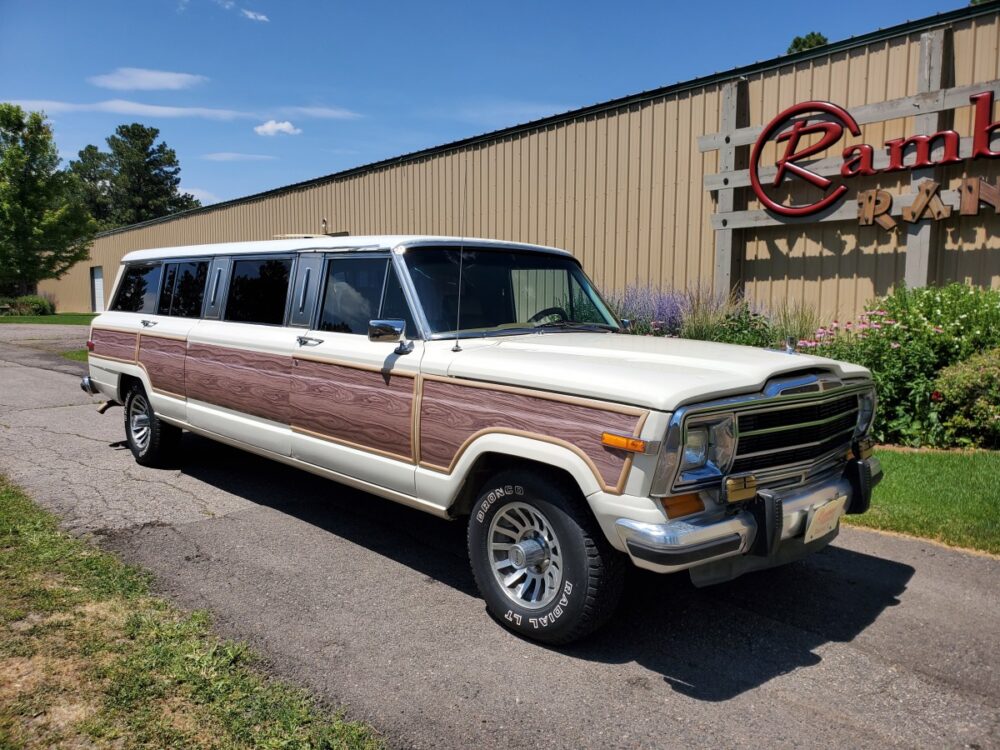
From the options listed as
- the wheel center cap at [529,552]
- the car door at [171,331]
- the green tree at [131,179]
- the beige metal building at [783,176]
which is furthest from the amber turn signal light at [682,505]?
the green tree at [131,179]

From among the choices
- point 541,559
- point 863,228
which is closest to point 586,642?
point 541,559

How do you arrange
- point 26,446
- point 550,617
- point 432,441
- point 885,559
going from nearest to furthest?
point 550,617 → point 432,441 → point 885,559 → point 26,446

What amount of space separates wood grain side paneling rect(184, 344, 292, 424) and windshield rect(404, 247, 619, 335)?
1.26m

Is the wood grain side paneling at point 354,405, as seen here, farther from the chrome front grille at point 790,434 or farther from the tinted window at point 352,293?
the chrome front grille at point 790,434

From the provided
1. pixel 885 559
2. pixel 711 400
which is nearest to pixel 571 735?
pixel 711 400

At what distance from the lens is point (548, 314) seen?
517 cm

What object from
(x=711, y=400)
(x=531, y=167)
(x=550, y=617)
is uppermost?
(x=531, y=167)

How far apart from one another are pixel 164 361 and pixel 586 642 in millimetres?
4622

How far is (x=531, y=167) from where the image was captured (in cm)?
1355

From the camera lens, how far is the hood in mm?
3314

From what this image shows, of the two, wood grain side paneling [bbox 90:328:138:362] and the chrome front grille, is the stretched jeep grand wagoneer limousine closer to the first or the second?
the chrome front grille

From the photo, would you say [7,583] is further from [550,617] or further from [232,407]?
[550,617]

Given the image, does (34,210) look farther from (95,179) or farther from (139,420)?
(95,179)

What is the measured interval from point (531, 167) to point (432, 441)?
33.5 feet
